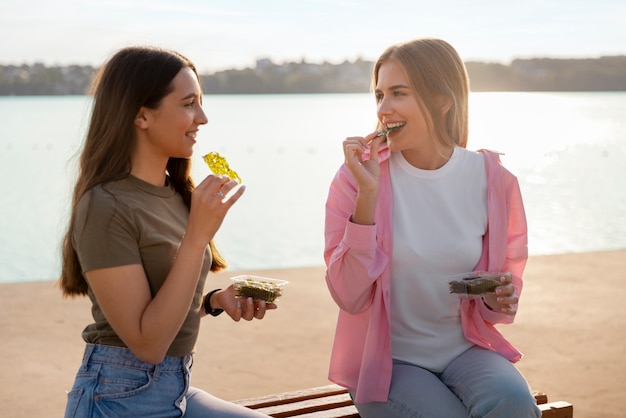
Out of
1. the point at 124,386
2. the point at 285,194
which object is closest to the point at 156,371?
the point at 124,386

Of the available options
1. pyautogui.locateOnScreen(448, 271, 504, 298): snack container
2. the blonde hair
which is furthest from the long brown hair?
pyautogui.locateOnScreen(448, 271, 504, 298): snack container

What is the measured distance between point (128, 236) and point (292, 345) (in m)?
3.90

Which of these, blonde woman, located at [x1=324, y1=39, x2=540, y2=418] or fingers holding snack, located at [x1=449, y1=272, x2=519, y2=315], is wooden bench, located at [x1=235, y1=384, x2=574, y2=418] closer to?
blonde woman, located at [x1=324, y1=39, x2=540, y2=418]

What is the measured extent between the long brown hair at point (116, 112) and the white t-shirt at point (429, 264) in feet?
3.48

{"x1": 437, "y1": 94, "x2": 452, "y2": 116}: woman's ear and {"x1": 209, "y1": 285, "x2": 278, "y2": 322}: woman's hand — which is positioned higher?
{"x1": 437, "y1": 94, "x2": 452, "y2": 116}: woman's ear

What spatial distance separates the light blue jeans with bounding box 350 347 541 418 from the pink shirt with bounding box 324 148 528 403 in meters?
0.06

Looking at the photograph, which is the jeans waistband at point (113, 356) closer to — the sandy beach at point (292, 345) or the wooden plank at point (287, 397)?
the wooden plank at point (287, 397)

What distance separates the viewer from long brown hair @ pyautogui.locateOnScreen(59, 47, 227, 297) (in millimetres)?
2613

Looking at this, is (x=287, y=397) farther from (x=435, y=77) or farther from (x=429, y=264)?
(x=435, y=77)

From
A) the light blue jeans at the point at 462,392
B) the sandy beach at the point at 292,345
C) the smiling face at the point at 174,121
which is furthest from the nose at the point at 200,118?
the sandy beach at the point at 292,345

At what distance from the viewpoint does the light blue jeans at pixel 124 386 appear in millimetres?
2496

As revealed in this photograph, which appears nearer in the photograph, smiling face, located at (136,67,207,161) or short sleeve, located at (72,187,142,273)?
short sleeve, located at (72,187,142,273)

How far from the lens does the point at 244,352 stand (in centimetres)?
608

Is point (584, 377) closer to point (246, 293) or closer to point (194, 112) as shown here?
point (246, 293)
